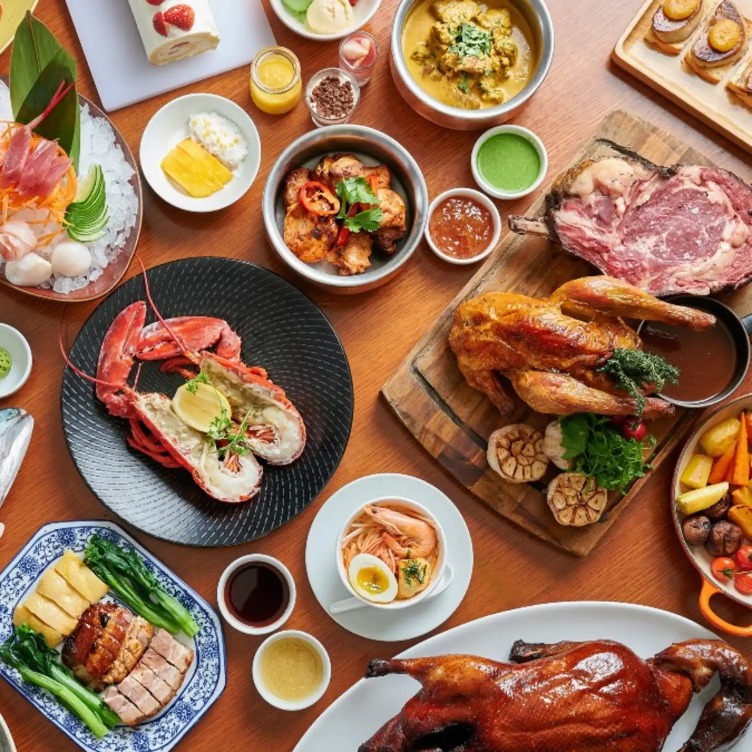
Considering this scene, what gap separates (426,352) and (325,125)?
2.46 feet

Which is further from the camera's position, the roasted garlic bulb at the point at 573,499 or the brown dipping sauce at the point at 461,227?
the brown dipping sauce at the point at 461,227

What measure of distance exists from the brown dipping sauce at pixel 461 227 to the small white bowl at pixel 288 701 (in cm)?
120

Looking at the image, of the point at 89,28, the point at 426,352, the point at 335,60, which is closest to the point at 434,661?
the point at 426,352

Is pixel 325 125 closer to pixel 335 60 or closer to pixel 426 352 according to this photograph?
pixel 335 60

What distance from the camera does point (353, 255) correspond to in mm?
2869

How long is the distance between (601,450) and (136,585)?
1.37 meters

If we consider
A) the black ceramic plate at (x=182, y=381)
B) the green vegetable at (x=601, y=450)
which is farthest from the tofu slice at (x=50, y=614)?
the green vegetable at (x=601, y=450)

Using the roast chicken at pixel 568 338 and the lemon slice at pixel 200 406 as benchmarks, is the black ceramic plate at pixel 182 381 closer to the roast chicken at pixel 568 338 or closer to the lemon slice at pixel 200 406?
the lemon slice at pixel 200 406

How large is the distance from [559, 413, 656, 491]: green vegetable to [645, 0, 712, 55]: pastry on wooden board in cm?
118

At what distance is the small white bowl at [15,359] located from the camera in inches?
111

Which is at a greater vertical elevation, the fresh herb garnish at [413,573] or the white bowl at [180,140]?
the white bowl at [180,140]

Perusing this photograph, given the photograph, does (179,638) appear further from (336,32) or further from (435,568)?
(336,32)

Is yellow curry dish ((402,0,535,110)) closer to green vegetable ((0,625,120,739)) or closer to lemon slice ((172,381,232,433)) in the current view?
lemon slice ((172,381,232,433))

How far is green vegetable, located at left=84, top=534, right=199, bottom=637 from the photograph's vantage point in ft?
9.09
